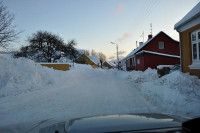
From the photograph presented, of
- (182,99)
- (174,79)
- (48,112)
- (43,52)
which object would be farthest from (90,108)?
(43,52)

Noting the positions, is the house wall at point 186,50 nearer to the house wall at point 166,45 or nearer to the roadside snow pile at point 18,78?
the roadside snow pile at point 18,78

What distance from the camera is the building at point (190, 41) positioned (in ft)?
27.0

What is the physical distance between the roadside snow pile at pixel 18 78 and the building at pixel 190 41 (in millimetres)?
10445

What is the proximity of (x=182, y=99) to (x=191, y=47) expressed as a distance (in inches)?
212

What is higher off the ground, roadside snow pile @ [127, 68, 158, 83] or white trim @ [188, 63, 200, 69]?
white trim @ [188, 63, 200, 69]

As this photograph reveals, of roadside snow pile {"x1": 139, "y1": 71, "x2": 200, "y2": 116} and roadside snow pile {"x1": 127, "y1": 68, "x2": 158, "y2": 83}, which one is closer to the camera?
Result: roadside snow pile {"x1": 139, "y1": 71, "x2": 200, "y2": 116}

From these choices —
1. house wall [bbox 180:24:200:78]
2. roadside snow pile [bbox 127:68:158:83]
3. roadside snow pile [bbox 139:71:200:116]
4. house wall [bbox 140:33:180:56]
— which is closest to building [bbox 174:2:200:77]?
house wall [bbox 180:24:200:78]

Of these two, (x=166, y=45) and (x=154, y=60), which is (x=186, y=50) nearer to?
(x=154, y=60)

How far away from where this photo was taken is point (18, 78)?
9.36 meters

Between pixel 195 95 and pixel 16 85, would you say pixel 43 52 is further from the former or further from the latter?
pixel 195 95

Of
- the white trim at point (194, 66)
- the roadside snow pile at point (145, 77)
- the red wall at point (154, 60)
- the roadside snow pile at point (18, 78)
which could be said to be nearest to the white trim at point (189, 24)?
the white trim at point (194, 66)

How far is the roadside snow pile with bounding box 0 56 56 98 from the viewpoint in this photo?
27.2 ft

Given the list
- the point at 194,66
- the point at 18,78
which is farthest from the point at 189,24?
the point at 18,78

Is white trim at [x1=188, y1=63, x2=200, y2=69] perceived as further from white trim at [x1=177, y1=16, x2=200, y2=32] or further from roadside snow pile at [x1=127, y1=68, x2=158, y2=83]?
roadside snow pile at [x1=127, y1=68, x2=158, y2=83]
